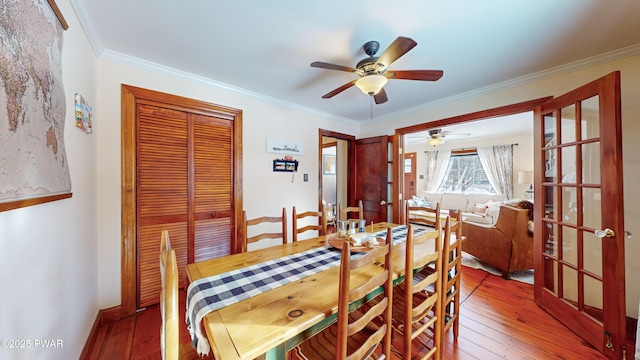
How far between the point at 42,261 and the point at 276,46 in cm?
190

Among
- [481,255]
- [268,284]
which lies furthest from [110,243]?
[481,255]

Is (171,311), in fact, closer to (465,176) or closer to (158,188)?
(158,188)

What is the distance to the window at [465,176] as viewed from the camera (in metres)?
5.86

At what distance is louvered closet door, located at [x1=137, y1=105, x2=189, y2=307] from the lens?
208cm

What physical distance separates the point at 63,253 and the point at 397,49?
230 cm

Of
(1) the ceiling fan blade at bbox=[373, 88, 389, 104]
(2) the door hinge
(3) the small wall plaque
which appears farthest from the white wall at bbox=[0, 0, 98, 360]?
(2) the door hinge

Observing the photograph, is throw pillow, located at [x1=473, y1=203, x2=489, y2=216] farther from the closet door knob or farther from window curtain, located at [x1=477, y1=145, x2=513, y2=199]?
the closet door knob

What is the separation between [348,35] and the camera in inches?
64.4

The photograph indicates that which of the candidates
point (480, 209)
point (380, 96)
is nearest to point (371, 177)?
point (380, 96)

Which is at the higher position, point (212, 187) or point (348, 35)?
point (348, 35)

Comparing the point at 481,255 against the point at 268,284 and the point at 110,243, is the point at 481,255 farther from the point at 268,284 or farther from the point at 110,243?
the point at 110,243

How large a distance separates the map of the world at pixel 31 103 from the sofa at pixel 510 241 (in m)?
3.98

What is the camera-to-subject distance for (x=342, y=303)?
82cm

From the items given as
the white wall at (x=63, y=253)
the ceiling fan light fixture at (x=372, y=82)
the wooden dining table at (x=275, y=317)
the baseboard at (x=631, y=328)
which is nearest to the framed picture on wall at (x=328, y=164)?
the ceiling fan light fixture at (x=372, y=82)
